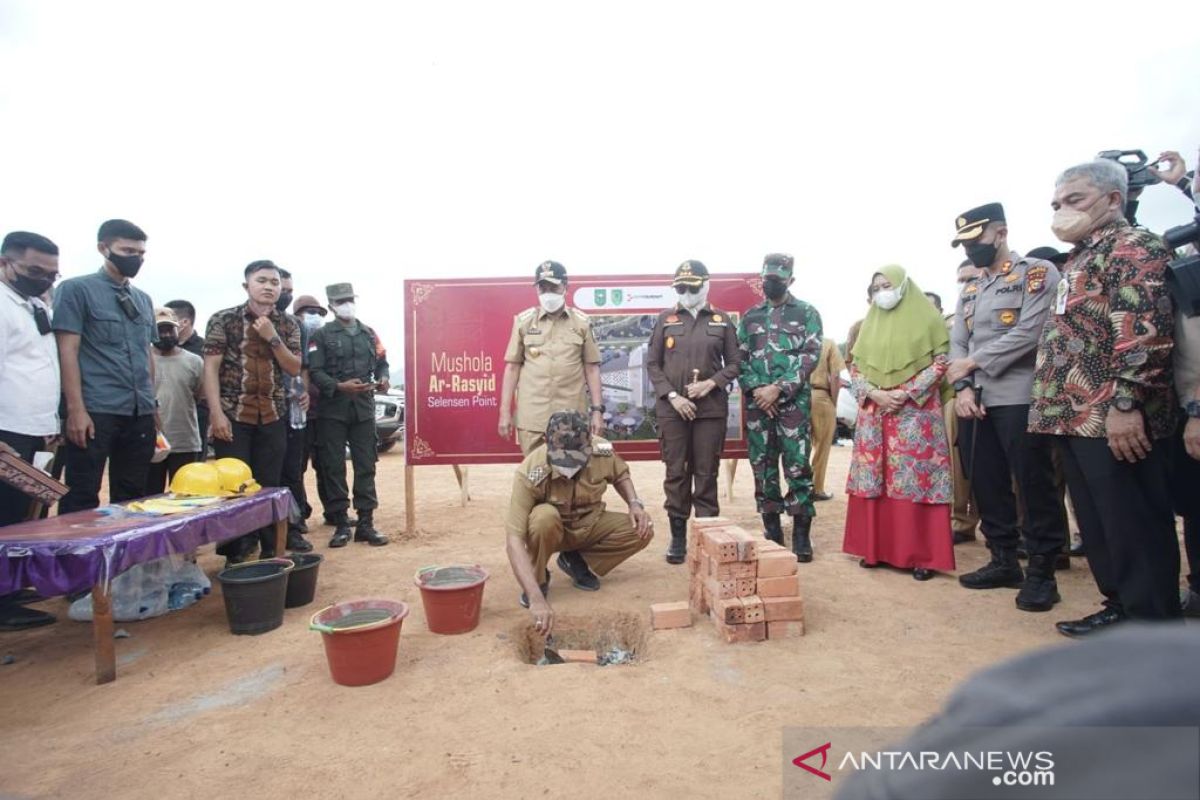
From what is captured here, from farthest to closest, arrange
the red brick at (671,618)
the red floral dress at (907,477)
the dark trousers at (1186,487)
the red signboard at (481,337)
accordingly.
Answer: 1. the red signboard at (481,337)
2. the red floral dress at (907,477)
3. the red brick at (671,618)
4. the dark trousers at (1186,487)

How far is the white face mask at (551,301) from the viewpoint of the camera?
4762mm

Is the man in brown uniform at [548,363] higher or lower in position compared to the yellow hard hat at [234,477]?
higher

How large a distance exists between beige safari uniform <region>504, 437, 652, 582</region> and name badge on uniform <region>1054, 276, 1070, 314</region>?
237cm

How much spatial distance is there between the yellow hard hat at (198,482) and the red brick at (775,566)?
318 centimetres

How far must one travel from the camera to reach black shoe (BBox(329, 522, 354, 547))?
5293 mm

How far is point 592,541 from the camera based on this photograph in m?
4.03

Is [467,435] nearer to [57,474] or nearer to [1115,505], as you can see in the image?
[57,474]

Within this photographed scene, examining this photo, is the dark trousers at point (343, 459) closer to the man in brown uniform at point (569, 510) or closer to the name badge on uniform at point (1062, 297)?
the man in brown uniform at point (569, 510)

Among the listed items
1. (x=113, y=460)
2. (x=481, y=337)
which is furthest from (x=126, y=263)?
(x=481, y=337)

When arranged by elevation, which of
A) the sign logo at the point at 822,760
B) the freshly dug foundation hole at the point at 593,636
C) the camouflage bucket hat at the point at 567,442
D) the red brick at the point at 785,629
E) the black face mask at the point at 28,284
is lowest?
the freshly dug foundation hole at the point at 593,636

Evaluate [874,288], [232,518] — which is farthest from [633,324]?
A: [232,518]

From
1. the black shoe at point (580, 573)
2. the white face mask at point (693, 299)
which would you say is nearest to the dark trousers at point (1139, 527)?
the white face mask at point (693, 299)

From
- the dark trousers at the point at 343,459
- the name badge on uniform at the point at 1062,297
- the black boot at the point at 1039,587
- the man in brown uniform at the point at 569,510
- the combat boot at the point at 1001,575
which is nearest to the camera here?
the name badge on uniform at the point at 1062,297

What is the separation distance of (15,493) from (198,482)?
934 millimetres
